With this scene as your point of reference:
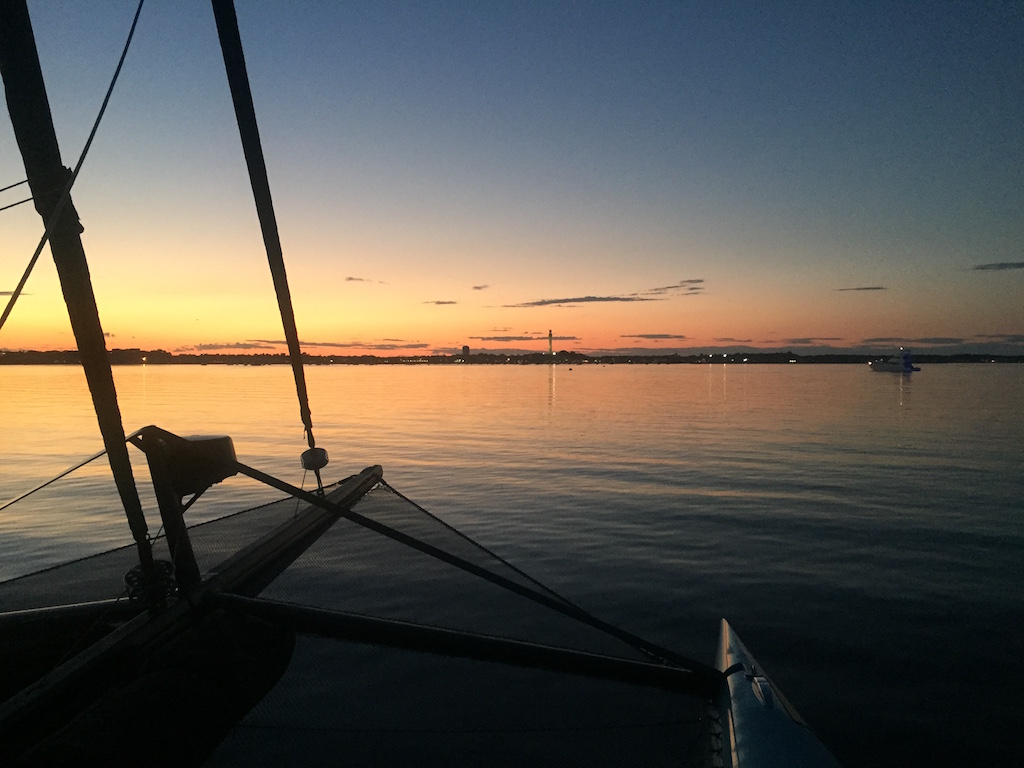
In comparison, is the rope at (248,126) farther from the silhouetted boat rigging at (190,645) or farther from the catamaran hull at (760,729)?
the catamaran hull at (760,729)

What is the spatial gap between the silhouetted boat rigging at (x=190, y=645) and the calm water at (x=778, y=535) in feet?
5.73

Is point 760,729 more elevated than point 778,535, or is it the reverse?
point 760,729

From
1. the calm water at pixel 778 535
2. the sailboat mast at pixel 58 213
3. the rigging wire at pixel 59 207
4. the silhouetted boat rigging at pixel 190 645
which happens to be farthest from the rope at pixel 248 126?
the calm water at pixel 778 535

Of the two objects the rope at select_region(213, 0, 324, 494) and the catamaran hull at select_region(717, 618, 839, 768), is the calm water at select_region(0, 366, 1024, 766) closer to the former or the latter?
the catamaran hull at select_region(717, 618, 839, 768)

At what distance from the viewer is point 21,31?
4.11 metres

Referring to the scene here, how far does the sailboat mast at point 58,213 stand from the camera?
4.09m

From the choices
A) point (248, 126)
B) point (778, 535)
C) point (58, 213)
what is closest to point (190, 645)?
point (58, 213)

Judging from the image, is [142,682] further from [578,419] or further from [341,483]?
[578,419]

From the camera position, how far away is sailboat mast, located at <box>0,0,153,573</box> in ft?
13.4

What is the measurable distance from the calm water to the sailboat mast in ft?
22.0

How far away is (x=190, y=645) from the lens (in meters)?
Answer: 4.18

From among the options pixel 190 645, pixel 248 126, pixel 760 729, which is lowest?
pixel 760 729

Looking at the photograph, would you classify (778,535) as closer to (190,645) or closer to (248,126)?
(190,645)

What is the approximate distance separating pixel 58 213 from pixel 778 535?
13.2 m
